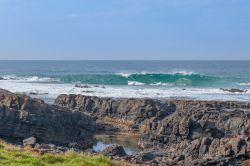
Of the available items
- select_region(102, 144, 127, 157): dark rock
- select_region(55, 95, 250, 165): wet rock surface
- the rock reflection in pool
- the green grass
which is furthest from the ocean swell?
the green grass

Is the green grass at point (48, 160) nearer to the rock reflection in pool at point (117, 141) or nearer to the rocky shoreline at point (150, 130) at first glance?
the rocky shoreline at point (150, 130)

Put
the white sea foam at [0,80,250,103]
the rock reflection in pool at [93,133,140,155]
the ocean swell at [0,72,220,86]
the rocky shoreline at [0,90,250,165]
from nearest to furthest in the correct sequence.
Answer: the rocky shoreline at [0,90,250,165]
the rock reflection in pool at [93,133,140,155]
the white sea foam at [0,80,250,103]
the ocean swell at [0,72,220,86]

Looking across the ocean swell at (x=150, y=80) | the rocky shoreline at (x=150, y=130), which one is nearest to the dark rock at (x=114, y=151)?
the rocky shoreline at (x=150, y=130)

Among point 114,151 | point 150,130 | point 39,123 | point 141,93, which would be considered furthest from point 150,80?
point 114,151

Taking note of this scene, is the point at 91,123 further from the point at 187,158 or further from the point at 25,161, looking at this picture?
the point at 25,161

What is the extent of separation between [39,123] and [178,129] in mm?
7615

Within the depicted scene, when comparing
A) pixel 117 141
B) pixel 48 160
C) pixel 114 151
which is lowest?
pixel 117 141

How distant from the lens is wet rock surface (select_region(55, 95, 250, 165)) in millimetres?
21141

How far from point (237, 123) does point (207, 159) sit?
11159 millimetres

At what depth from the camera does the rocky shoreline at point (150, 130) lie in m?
21.3

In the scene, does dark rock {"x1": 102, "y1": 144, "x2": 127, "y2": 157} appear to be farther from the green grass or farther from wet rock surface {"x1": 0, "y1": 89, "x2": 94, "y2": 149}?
the green grass

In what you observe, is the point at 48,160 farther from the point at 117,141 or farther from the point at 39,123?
the point at 117,141

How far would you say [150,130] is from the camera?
30.2m

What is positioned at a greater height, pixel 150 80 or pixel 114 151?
pixel 114 151
